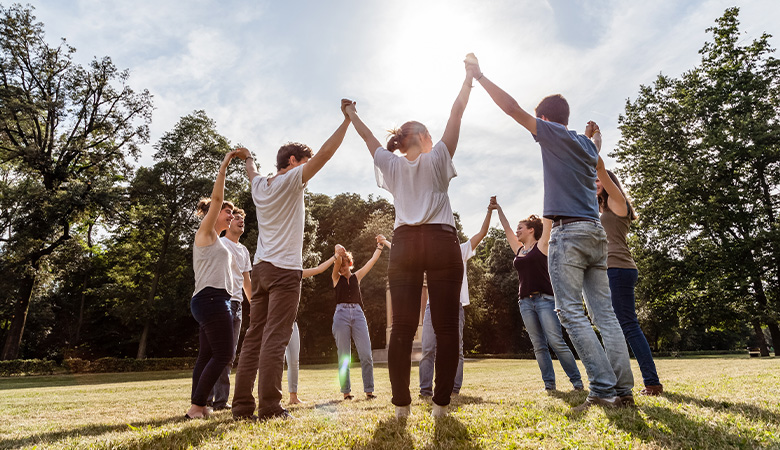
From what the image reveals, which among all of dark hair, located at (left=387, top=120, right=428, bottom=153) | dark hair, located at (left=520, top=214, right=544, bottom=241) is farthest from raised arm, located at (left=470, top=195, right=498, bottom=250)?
dark hair, located at (left=387, top=120, right=428, bottom=153)

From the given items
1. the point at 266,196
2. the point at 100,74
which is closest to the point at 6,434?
the point at 266,196

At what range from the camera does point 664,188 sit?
28.6 m

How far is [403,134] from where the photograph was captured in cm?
420

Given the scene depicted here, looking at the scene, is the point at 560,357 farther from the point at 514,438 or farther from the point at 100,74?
the point at 100,74

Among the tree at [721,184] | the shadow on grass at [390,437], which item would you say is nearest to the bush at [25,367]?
the shadow on grass at [390,437]

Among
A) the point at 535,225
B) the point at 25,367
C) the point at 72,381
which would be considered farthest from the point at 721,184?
the point at 25,367

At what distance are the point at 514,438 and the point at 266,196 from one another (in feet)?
10.5

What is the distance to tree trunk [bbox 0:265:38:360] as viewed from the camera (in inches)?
1062

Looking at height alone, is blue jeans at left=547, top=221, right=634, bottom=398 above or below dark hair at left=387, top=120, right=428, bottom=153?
below

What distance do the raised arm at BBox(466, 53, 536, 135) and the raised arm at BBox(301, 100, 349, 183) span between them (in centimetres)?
129

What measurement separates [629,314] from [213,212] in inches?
186

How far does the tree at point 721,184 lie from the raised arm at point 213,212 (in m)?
28.4

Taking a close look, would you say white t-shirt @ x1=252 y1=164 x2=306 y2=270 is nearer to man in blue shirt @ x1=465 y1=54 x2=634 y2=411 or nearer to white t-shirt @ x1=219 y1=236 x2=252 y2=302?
white t-shirt @ x1=219 y1=236 x2=252 y2=302

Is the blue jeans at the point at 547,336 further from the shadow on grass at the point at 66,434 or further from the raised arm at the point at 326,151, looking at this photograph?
the shadow on grass at the point at 66,434
